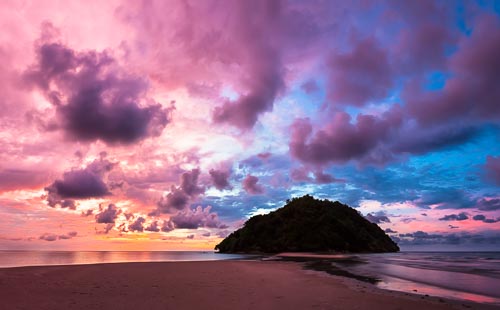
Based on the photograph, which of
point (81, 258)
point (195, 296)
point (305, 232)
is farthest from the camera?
point (305, 232)

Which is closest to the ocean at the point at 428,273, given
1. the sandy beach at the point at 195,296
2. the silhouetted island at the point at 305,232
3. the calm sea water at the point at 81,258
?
the calm sea water at the point at 81,258

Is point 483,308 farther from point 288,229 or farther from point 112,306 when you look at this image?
point 288,229

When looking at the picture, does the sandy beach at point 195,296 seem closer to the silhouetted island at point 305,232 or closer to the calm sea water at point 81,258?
the calm sea water at point 81,258

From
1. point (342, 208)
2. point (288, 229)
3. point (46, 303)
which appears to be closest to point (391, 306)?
point (46, 303)

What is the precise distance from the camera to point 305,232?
133625mm

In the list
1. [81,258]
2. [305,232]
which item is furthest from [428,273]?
[305,232]

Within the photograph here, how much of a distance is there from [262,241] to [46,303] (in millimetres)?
127313

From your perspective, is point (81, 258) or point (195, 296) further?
point (81, 258)

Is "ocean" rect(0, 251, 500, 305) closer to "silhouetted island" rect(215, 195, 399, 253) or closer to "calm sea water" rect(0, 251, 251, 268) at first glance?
"calm sea water" rect(0, 251, 251, 268)

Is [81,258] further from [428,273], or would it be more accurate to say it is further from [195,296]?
[195,296]

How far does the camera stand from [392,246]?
173 m

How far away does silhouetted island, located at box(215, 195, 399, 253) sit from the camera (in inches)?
5108

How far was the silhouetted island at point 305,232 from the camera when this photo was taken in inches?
5108

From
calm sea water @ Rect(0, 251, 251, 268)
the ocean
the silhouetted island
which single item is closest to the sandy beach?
the ocean
